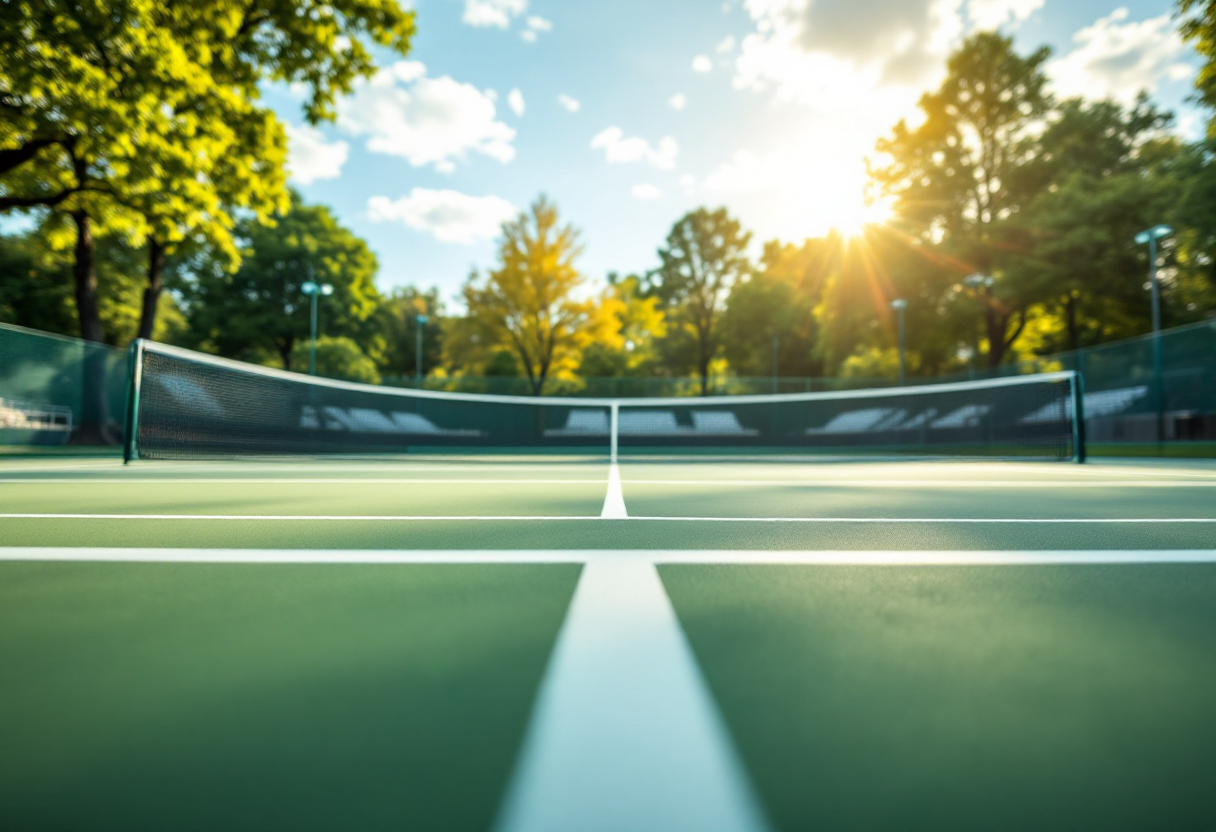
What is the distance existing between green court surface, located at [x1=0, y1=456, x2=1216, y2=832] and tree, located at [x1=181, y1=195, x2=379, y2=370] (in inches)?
1407

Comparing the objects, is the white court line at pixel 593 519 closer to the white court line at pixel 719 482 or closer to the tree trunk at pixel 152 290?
the white court line at pixel 719 482

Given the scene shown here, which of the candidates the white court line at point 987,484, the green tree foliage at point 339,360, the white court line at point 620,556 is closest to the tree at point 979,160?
the white court line at point 987,484

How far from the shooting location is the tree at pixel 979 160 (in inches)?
1023

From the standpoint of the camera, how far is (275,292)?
3478 cm

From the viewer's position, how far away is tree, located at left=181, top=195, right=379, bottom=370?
111ft

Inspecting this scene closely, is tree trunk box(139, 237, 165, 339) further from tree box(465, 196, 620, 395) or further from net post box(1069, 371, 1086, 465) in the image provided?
net post box(1069, 371, 1086, 465)

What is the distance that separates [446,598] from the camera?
5.33 feet

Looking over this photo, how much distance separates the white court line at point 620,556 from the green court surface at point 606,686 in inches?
0.8

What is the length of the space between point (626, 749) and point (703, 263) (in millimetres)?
39780

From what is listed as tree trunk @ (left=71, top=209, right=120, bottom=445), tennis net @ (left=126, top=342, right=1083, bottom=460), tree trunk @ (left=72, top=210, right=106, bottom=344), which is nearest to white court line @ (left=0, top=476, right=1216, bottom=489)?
tennis net @ (left=126, top=342, right=1083, bottom=460)

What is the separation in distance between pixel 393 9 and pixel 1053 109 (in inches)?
1080

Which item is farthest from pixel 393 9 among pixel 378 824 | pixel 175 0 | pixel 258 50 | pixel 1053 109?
pixel 1053 109

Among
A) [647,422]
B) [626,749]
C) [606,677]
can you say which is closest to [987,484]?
[606,677]

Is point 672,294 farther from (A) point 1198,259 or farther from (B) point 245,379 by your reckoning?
(B) point 245,379
